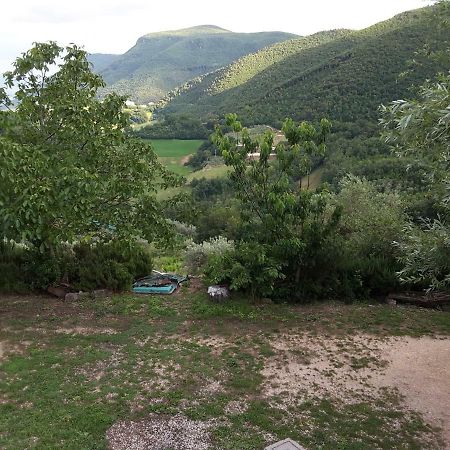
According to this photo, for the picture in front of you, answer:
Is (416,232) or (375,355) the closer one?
(375,355)

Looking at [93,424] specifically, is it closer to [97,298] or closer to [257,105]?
[97,298]

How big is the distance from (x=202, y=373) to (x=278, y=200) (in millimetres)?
3493

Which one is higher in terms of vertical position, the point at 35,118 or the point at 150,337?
the point at 35,118

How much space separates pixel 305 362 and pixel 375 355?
1.29 metres

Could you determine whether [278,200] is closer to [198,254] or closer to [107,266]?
[107,266]

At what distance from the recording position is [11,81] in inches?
363

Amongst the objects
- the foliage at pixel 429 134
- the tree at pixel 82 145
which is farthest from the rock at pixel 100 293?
the foliage at pixel 429 134

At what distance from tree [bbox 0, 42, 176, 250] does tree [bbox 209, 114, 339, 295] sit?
6.08 feet

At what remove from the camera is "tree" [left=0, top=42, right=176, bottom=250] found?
27.5 ft

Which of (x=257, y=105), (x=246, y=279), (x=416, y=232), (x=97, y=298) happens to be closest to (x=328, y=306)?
(x=246, y=279)

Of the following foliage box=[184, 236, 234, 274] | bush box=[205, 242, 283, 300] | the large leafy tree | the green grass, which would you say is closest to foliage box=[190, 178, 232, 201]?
the green grass

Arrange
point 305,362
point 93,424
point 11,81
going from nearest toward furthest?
1. point 93,424
2. point 305,362
3. point 11,81

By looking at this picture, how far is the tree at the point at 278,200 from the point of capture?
352 inches

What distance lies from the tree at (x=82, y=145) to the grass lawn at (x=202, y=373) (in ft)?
5.88
